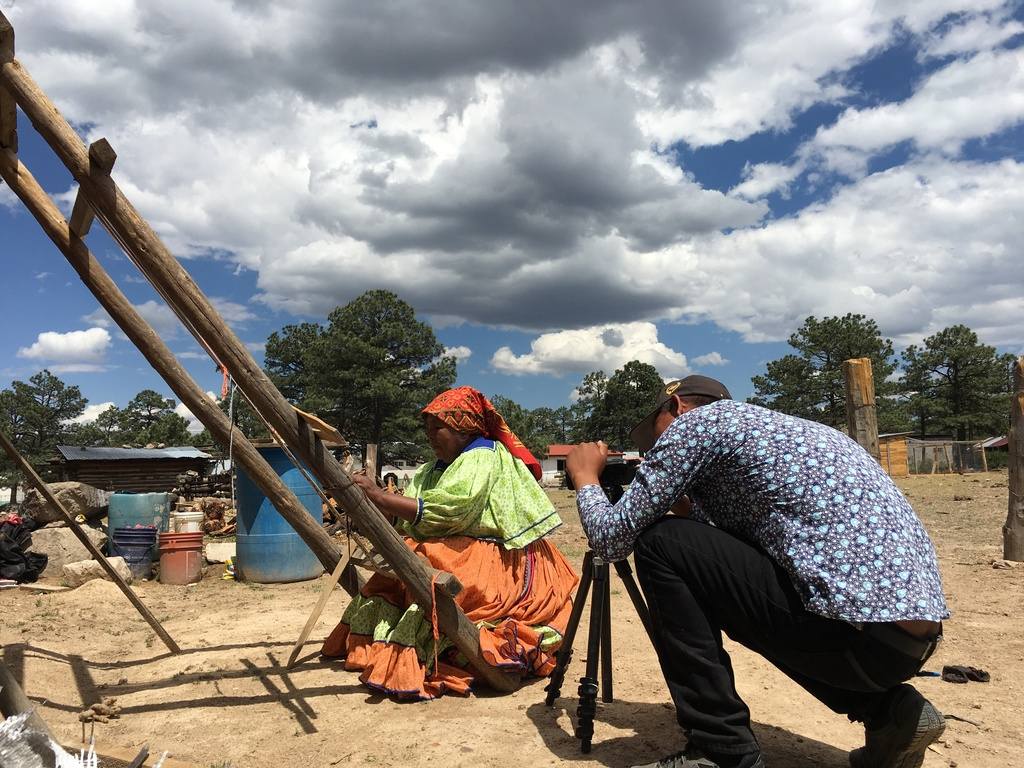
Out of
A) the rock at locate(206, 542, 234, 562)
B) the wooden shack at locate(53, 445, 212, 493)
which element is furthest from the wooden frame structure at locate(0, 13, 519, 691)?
the wooden shack at locate(53, 445, 212, 493)

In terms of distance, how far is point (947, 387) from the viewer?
46312 millimetres

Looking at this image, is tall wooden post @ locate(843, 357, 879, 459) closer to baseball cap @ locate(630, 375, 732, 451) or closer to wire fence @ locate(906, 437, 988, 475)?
baseball cap @ locate(630, 375, 732, 451)

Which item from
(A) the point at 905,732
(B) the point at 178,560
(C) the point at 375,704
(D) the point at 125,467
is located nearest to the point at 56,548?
(B) the point at 178,560

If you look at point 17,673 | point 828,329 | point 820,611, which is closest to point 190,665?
point 17,673

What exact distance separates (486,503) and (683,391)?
145cm

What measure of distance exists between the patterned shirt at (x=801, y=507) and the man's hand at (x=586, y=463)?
24 centimetres

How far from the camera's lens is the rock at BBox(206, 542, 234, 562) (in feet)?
29.4

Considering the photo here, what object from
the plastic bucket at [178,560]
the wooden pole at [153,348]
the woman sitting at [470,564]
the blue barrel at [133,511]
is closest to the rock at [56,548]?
the blue barrel at [133,511]

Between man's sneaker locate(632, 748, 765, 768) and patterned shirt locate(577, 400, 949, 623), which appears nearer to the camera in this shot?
patterned shirt locate(577, 400, 949, 623)

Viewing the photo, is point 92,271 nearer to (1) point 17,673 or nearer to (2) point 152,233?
(2) point 152,233

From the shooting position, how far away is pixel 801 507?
2.13 metres

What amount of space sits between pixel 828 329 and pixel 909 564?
45427mm

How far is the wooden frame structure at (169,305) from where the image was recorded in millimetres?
2707

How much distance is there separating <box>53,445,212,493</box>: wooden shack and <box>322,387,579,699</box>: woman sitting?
19.0 meters
